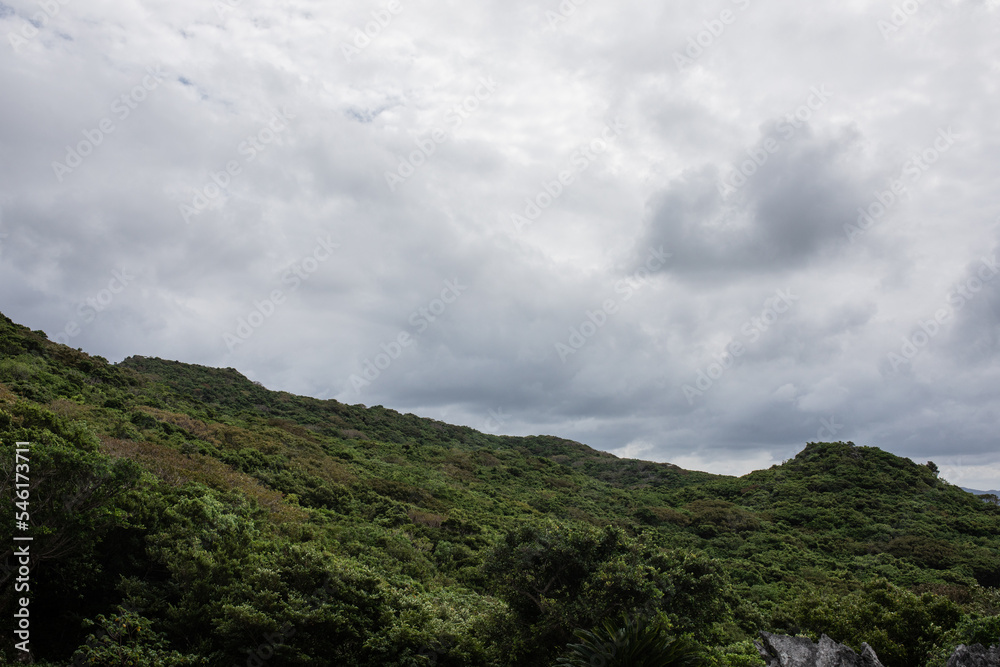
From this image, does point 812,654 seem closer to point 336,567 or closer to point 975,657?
point 975,657

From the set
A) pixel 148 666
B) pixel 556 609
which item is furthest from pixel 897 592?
pixel 148 666

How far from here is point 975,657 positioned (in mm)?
8406

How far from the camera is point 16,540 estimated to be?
9.82m

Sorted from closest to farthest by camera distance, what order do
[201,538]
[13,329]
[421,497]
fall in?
[201,538], [421,497], [13,329]

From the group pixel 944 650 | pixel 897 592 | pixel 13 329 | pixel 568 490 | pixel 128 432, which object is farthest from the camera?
pixel 568 490

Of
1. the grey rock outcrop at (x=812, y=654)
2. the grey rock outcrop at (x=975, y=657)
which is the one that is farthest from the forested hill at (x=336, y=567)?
the grey rock outcrop at (x=975, y=657)

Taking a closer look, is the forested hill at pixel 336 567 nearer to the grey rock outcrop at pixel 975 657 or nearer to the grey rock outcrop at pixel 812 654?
the grey rock outcrop at pixel 812 654

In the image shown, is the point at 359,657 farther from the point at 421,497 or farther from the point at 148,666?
the point at 421,497

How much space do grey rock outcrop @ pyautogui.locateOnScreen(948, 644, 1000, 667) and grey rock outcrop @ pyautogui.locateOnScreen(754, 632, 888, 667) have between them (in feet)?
4.36

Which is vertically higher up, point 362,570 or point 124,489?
point 124,489

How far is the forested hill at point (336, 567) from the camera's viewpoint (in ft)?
34.8

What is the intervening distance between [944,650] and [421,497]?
24422 millimetres

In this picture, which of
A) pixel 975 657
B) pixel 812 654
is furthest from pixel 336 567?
pixel 975 657

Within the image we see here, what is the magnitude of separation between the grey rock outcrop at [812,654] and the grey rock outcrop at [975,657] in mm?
1329
